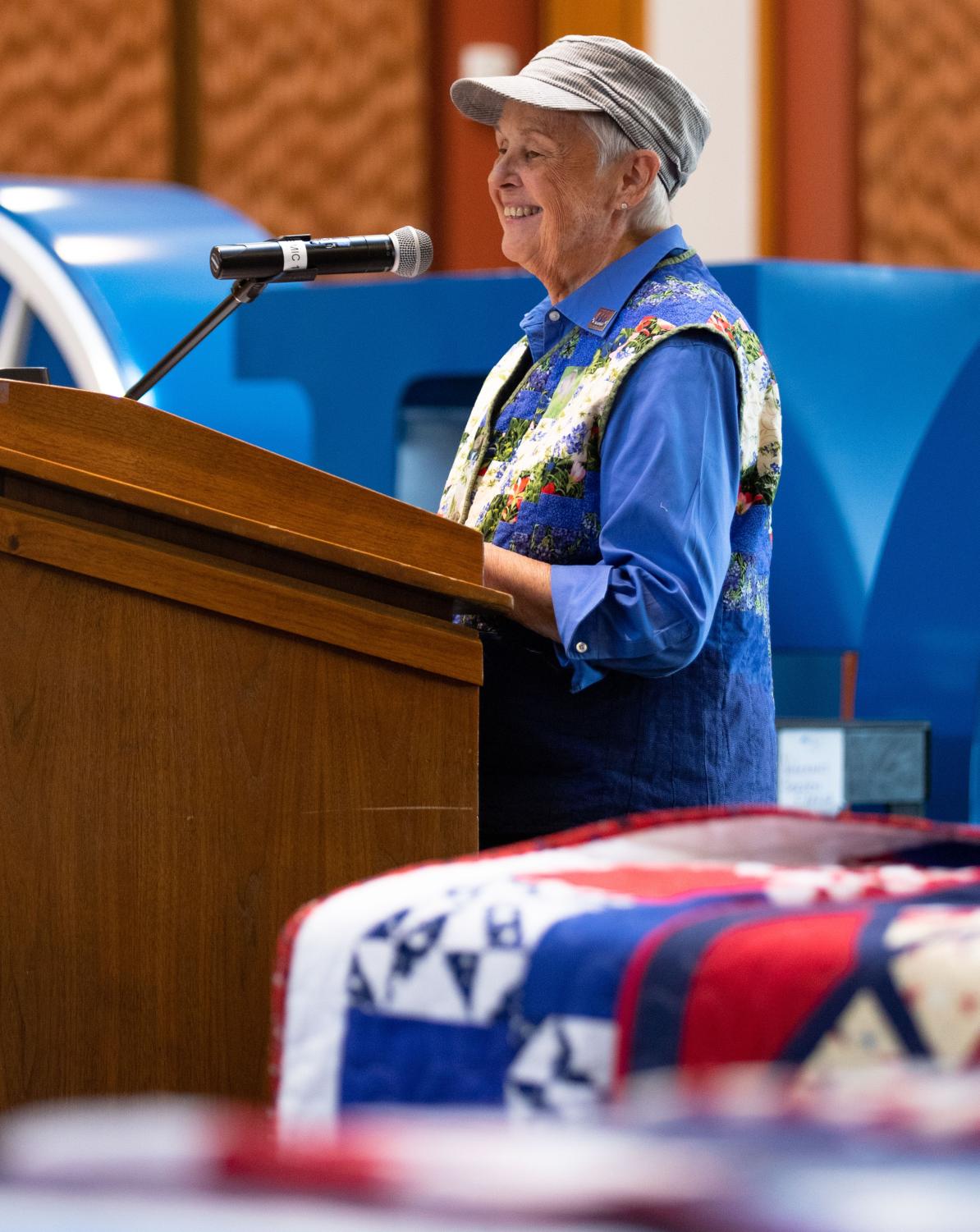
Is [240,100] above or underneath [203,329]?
above

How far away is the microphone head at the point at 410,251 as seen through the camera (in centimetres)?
157

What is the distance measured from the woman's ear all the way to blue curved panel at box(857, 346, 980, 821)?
126 cm

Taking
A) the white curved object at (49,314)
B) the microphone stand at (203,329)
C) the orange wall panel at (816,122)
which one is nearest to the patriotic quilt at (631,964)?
the microphone stand at (203,329)

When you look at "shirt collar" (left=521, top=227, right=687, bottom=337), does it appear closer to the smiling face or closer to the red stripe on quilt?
the smiling face

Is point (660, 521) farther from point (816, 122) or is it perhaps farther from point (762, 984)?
point (816, 122)

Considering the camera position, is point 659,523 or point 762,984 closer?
point 762,984

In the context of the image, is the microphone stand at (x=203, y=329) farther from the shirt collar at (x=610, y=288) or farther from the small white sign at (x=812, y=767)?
the small white sign at (x=812, y=767)

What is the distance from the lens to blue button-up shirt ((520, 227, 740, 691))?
147 centimetres

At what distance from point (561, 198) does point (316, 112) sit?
2.66 meters

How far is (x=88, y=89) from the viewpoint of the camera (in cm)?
407

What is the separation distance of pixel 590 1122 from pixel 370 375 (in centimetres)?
261

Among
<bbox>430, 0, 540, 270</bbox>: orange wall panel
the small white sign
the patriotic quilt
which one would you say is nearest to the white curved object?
the small white sign

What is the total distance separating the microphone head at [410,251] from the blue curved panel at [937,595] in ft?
4.59

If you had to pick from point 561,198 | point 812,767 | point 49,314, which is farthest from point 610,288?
point 49,314
